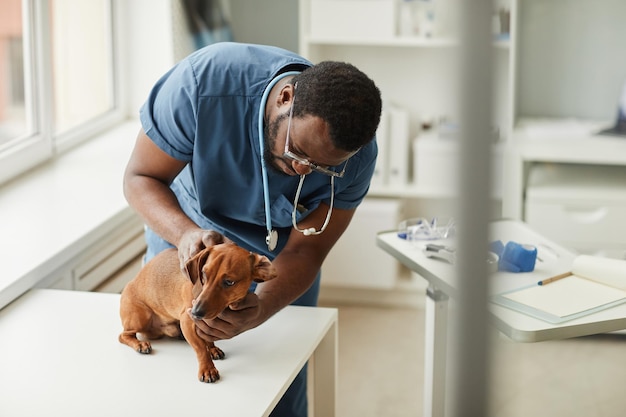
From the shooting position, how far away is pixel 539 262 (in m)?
1.91

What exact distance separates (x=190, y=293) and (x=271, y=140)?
295mm

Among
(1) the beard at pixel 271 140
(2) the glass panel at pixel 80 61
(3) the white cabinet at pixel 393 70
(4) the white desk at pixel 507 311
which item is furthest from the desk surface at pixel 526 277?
(2) the glass panel at pixel 80 61

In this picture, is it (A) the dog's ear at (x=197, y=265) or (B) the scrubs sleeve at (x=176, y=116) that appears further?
(B) the scrubs sleeve at (x=176, y=116)

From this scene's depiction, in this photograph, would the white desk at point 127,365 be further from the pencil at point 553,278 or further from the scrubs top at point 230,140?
the pencil at point 553,278

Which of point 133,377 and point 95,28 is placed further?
point 95,28

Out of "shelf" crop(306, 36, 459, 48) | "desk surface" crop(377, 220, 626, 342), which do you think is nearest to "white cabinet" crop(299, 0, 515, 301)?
"shelf" crop(306, 36, 459, 48)

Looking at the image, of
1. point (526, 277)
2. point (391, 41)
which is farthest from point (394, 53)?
point (526, 277)

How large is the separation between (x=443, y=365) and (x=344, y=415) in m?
0.61

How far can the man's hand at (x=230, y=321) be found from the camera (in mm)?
1413

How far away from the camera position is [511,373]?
252cm

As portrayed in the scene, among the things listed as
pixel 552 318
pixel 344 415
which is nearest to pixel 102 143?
pixel 344 415


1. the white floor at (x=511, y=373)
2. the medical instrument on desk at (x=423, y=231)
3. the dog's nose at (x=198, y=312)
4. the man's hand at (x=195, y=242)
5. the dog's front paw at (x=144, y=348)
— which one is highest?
the man's hand at (x=195, y=242)

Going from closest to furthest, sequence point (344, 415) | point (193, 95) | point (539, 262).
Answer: point (193, 95), point (539, 262), point (344, 415)

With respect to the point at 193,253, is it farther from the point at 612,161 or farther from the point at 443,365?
the point at 612,161
